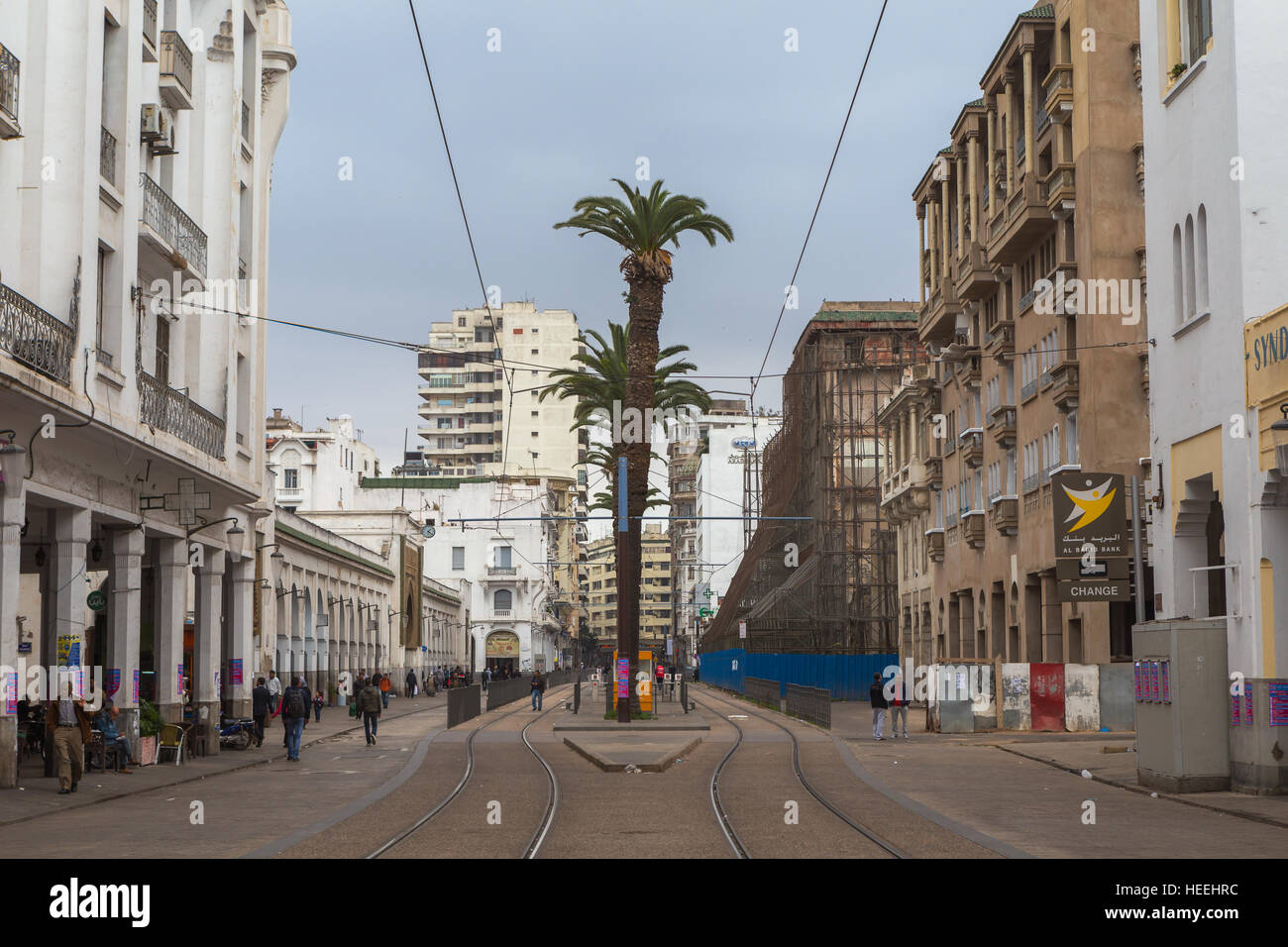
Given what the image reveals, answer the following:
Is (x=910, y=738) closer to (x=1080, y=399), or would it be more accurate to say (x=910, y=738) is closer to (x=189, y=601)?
(x=1080, y=399)

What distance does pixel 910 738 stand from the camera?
38.5 metres

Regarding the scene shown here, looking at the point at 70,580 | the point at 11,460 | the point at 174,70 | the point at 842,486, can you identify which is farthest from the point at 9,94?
the point at 842,486

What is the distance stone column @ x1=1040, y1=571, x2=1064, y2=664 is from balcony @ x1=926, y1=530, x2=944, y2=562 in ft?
47.0

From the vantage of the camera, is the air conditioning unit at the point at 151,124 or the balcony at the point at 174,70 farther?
the balcony at the point at 174,70

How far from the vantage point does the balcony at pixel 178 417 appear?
93.1 ft

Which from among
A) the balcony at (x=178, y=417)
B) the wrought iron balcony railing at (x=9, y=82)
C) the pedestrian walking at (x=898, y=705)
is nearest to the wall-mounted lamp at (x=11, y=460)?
the wrought iron balcony railing at (x=9, y=82)

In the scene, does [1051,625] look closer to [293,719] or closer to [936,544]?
[936,544]

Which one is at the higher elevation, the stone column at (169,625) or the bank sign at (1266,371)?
the bank sign at (1266,371)

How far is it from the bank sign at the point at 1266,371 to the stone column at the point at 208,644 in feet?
72.6

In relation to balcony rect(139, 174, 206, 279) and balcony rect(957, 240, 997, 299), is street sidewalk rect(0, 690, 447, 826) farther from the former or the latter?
balcony rect(957, 240, 997, 299)

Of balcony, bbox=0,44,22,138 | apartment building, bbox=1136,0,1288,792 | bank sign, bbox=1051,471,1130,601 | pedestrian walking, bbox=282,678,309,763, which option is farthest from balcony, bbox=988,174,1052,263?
balcony, bbox=0,44,22,138

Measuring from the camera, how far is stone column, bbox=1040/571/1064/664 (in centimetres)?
4741

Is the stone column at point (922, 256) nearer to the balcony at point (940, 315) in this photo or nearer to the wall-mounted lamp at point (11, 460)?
the balcony at point (940, 315)
